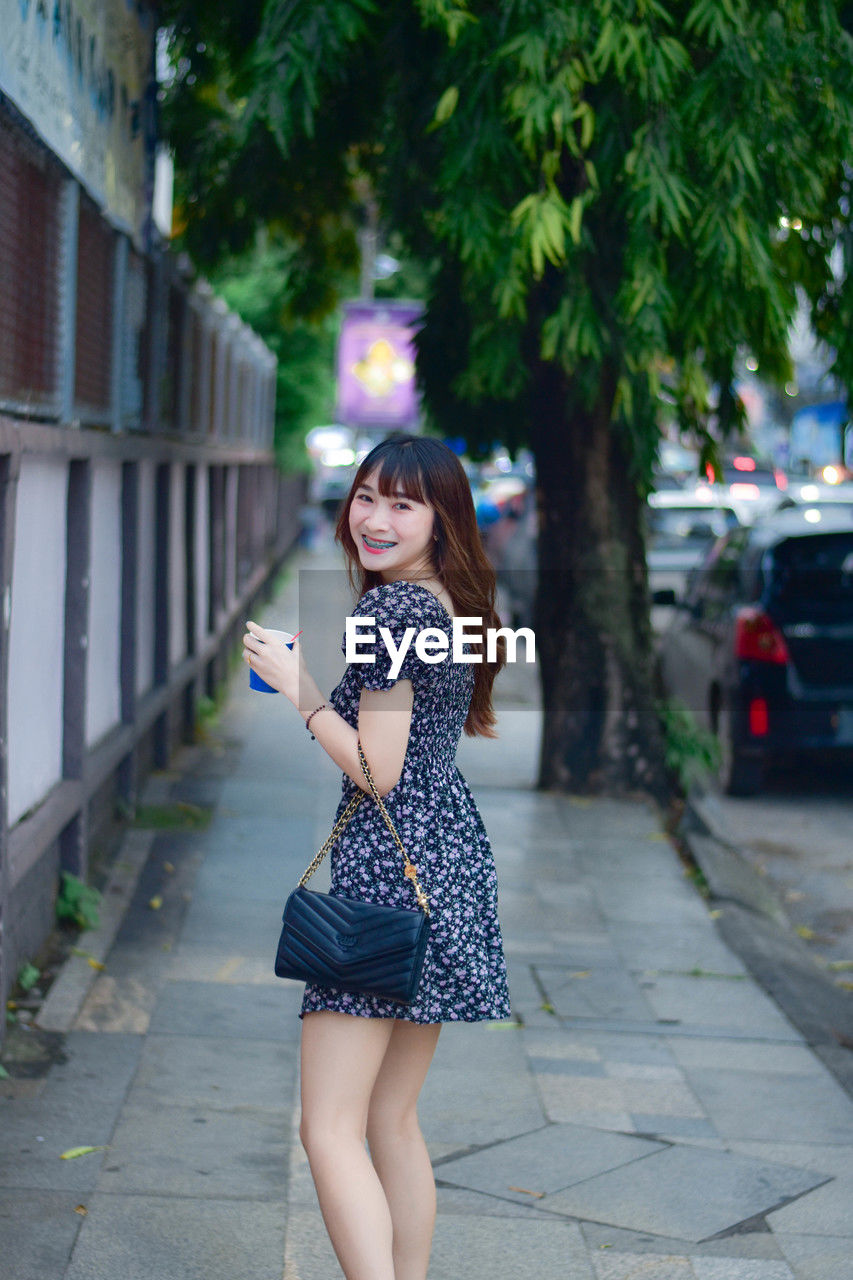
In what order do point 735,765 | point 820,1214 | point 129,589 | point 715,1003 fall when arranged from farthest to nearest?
1. point 735,765
2. point 129,589
3. point 715,1003
4. point 820,1214

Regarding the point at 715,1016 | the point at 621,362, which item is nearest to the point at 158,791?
the point at 621,362

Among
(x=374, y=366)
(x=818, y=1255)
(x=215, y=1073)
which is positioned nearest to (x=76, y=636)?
(x=215, y=1073)

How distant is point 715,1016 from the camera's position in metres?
6.05

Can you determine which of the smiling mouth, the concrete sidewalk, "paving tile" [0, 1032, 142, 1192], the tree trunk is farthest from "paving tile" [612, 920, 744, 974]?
the smiling mouth

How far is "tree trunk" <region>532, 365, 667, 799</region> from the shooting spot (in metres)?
9.53

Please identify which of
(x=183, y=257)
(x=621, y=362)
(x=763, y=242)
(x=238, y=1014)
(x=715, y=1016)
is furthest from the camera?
(x=183, y=257)

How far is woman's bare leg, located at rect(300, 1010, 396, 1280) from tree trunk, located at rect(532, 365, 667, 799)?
6.64 metres

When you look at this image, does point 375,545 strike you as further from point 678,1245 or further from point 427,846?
point 678,1245

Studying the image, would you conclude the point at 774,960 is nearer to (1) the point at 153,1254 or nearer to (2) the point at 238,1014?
(2) the point at 238,1014

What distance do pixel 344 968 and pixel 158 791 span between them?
645 cm

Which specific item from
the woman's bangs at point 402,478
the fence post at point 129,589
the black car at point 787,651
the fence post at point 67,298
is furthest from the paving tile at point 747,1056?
the black car at point 787,651

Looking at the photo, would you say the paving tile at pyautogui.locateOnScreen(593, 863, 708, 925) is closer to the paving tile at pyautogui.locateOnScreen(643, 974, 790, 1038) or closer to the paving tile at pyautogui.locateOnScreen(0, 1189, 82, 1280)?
the paving tile at pyautogui.locateOnScreen(643, 974, 790, 1038)

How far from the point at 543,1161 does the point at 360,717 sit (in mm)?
1999

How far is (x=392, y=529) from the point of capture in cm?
321
